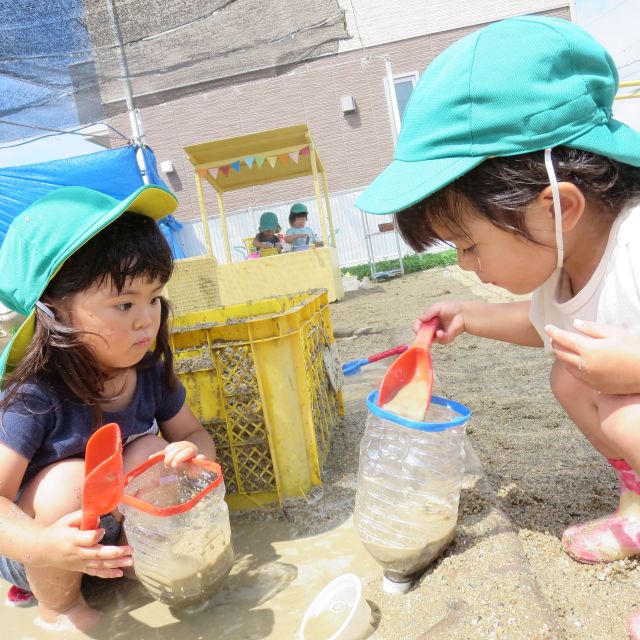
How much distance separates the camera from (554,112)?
1.04 metres

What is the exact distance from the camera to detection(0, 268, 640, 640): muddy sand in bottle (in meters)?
1.04

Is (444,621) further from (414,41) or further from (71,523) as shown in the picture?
(414,41)

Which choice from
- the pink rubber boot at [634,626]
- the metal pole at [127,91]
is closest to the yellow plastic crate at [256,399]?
the pink rubber boot at [634,626]

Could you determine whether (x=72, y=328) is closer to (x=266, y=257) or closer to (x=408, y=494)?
(x=408, y=494)

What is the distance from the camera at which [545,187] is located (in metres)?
1.09

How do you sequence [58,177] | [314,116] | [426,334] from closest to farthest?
[426,334] → [58,177] → [314,116]

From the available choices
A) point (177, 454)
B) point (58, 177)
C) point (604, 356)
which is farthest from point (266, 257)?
point (604, 356)

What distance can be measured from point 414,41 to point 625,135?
50.1ft

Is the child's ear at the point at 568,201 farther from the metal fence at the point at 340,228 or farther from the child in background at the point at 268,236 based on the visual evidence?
the metal fence at the point at 340,228

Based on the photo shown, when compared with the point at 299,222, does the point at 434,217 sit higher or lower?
higher

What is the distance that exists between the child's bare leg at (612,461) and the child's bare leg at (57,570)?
46.0 inches

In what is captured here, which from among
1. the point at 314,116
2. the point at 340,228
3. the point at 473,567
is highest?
the point at 314,116

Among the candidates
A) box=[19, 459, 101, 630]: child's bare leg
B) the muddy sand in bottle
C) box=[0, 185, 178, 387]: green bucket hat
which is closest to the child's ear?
the muddy sand in bottle

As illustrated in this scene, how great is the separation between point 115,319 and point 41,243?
0.81ft
